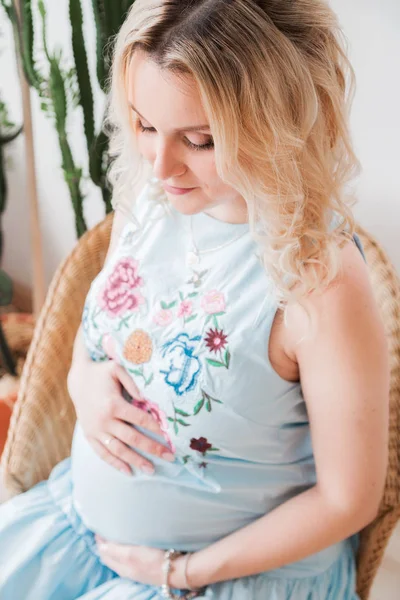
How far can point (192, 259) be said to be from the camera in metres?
1.02

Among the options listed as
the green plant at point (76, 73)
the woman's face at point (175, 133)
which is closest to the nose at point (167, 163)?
the woman's face at point (175, 133)

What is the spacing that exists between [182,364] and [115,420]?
19 centimetres

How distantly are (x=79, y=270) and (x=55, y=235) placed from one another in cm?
96

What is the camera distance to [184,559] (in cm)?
102

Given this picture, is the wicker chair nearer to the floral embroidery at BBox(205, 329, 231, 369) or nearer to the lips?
the floral embroidery at BBox(205, 329, 231, 369)

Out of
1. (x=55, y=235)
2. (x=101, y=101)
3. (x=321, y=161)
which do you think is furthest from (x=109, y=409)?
(x=55, y=235)

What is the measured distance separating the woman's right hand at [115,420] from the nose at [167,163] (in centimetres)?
35

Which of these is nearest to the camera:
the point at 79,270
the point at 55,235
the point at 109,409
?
the point at 109,409

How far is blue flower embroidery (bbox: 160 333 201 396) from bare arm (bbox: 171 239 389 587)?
15 cm

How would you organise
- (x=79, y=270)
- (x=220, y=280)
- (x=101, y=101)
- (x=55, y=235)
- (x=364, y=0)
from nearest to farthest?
1. (x=220, y=280)
2. (x=364, y=0)
3. (x=79, y=270)
4. (x=101, y=101)
5. (x=55, y=235)

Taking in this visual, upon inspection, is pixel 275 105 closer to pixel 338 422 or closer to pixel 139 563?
pixel 338 422

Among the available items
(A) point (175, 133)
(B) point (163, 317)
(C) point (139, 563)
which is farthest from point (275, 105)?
(C) point (139, 563)

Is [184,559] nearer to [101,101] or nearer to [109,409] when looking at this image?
[109,409]

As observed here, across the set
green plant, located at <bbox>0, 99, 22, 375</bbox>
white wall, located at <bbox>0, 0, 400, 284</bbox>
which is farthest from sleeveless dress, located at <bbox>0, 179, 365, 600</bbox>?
green plant, located at <bbox>0, 99, 22, 375</bbox>
